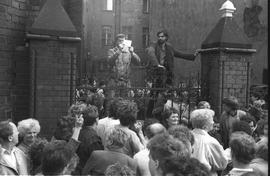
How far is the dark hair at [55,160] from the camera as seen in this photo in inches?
126

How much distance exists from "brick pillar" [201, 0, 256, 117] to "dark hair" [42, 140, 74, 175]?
5.31 meters

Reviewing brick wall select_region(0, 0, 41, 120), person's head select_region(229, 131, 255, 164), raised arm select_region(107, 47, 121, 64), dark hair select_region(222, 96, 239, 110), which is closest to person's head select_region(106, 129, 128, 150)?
person's head select_region(229, 131, 255, 164)

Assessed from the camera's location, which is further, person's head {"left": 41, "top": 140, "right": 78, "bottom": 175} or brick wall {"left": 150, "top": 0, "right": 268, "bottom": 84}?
brick wall {"left": 150, "top": 0, "right": 268, "bottom": 84}

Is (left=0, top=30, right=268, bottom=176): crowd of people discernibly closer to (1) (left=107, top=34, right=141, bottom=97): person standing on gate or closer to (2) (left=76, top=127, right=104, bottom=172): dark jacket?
(2) (left=76, top=127, right=104, bottom=172): dark jacket

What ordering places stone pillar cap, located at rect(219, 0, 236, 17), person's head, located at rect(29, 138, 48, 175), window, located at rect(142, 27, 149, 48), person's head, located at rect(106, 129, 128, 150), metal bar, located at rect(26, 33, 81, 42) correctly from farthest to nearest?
window, located at rect(142, 27, 149, 48), stone pillar cap, located at rect(219, 0, 236, 17), metal bar, located at rect(26, 33, 81, 42), person's head, located at rect(106, 129, 128, 150), person's head, located at rect(29, 138, 48, 175)

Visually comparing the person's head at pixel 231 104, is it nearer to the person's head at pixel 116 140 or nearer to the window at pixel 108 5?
the person's head at pixel 116 140

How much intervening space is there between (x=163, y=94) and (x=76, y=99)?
5.75 feet

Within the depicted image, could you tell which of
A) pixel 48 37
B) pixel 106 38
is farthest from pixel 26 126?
pixel 106 38

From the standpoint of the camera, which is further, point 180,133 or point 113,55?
point 113,55

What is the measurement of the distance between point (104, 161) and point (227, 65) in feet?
15.9

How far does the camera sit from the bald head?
4.58m

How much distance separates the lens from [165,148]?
3.29 m

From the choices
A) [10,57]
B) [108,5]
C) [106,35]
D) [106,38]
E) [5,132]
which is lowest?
[5,132]

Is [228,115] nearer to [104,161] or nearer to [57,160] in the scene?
[104,161]
